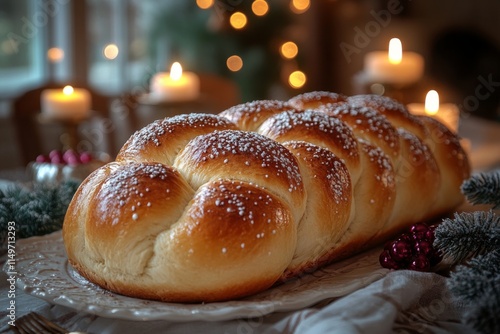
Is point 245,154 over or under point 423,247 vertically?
over

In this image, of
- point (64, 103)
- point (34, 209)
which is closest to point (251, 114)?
point (34, 209)

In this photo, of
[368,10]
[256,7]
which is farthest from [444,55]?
[256,7]

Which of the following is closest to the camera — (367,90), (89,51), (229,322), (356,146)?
(229,322)

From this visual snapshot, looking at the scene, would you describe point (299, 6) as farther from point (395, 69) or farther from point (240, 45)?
point (395, 69)

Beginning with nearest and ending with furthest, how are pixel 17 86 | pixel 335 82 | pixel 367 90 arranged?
pixel 367 90
pixel 17 86
pixel 335 82

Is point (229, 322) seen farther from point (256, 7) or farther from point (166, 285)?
point (256, 7)

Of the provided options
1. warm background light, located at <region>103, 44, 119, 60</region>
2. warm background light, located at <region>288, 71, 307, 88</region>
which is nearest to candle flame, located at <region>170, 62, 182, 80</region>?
warm background light, located at <region>103, 44, 119, 60</region>
